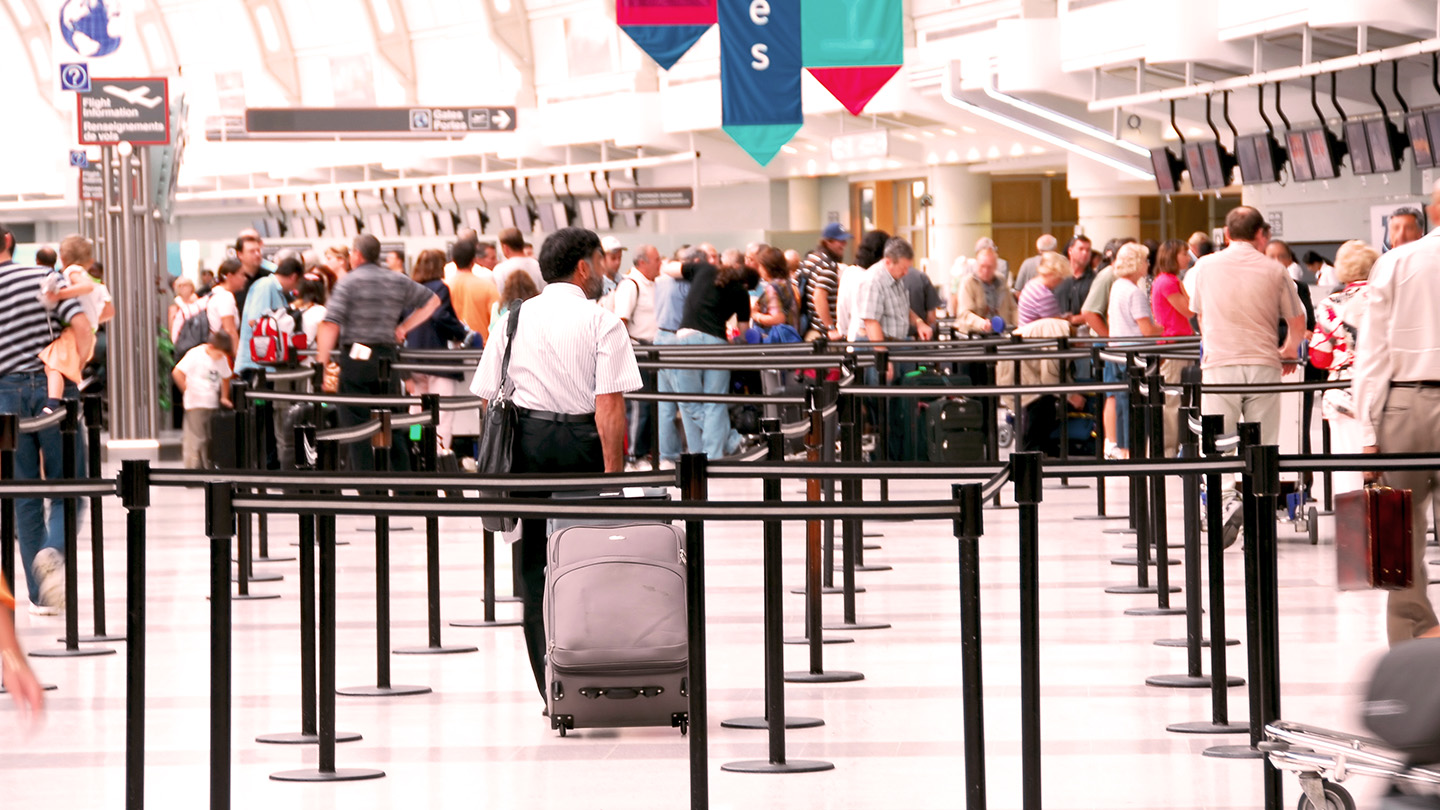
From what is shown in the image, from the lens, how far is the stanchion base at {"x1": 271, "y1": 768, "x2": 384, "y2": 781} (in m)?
5.76

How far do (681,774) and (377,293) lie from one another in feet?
22.8

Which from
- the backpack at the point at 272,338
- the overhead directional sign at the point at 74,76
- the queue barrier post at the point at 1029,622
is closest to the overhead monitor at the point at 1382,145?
the backpack at the point at 272,338

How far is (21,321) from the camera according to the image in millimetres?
8852

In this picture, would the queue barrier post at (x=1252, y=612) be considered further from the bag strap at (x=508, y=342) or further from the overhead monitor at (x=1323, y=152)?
the overhead monitor at (x=1323, y=152)

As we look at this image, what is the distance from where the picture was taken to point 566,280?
686cm

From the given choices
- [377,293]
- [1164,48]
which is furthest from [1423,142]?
[377,293]

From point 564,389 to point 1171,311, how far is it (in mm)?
8001

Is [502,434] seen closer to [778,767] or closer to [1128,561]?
[778,767]

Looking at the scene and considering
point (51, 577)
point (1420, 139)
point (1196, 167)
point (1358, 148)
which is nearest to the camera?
point (51, 577)

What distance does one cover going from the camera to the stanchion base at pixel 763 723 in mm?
6387

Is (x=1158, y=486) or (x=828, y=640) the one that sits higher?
(x=1158, y=486)

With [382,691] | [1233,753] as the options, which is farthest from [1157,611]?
[382,691]

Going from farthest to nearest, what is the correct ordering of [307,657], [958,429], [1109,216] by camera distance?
1. [1109,216]
2. [958,429]
3. [307,657]

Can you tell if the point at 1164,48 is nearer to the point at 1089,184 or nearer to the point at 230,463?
the point at 1089,184
